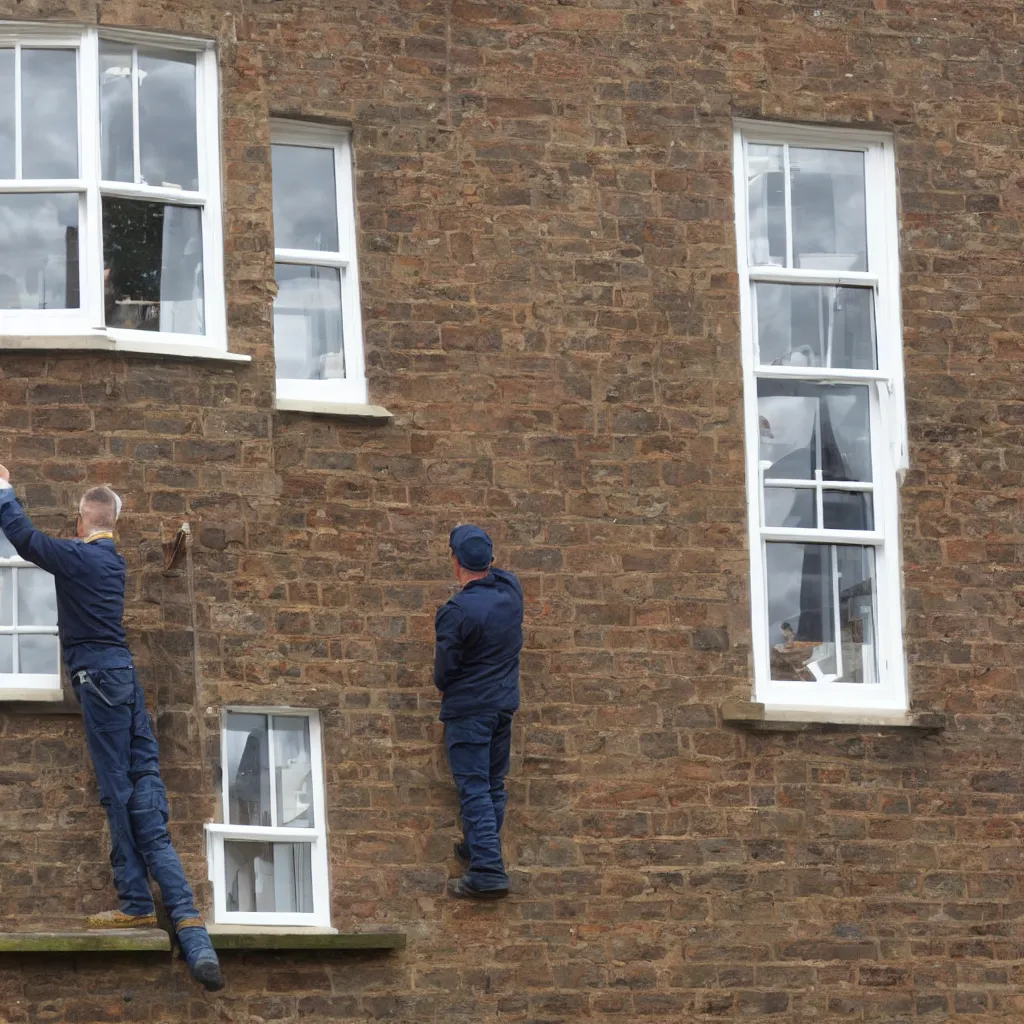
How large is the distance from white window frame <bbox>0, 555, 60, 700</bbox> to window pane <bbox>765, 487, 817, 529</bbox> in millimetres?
4409

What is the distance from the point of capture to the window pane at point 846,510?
17.7 meters

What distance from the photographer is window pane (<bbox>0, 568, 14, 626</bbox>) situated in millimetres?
16109

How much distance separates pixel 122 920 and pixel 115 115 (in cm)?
462

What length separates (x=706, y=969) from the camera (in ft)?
54.6

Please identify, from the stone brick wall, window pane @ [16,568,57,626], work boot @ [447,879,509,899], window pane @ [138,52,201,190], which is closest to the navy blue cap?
the stone brick wall

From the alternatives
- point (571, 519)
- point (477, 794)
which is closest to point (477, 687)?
point (477, 794)

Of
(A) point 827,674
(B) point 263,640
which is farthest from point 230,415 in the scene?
(A) point 827,674

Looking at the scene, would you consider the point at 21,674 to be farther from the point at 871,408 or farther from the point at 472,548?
the point at 871,408

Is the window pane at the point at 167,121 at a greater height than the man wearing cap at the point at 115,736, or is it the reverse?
the window pane at the point at 167,121

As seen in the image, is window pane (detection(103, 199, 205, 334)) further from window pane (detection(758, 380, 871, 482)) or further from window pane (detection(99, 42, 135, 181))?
window pane (detection(758, 380, 871, 482))

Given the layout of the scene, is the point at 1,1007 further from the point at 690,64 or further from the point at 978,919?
the point at 690,64

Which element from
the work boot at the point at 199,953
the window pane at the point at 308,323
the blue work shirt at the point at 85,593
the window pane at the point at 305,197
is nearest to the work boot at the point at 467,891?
the work boot at the point at 199,953

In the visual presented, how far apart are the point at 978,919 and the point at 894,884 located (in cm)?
55

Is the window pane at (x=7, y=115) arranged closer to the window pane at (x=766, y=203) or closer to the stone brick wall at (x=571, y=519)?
the stone brick wall at (x=571, y=519)
